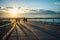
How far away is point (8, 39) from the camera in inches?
601

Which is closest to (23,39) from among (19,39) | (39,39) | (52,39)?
(19,39)

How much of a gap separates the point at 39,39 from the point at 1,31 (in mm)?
3023

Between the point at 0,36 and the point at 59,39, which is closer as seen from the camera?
the point at 0,36

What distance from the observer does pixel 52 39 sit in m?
15.3

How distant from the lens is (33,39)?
50.1 ft

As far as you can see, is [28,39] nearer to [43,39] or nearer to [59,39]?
[43,39]

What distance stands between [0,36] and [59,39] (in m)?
4.59

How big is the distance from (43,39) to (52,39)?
0.70 m

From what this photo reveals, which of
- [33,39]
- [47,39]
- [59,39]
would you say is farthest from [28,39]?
[59,39]

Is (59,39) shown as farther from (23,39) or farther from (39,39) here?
(23,39)

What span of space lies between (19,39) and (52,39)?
2559 millimetres

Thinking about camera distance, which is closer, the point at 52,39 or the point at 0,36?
the point at 0,36

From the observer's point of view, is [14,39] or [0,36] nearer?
[0,36]

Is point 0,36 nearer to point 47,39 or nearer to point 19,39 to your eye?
point 19,39
